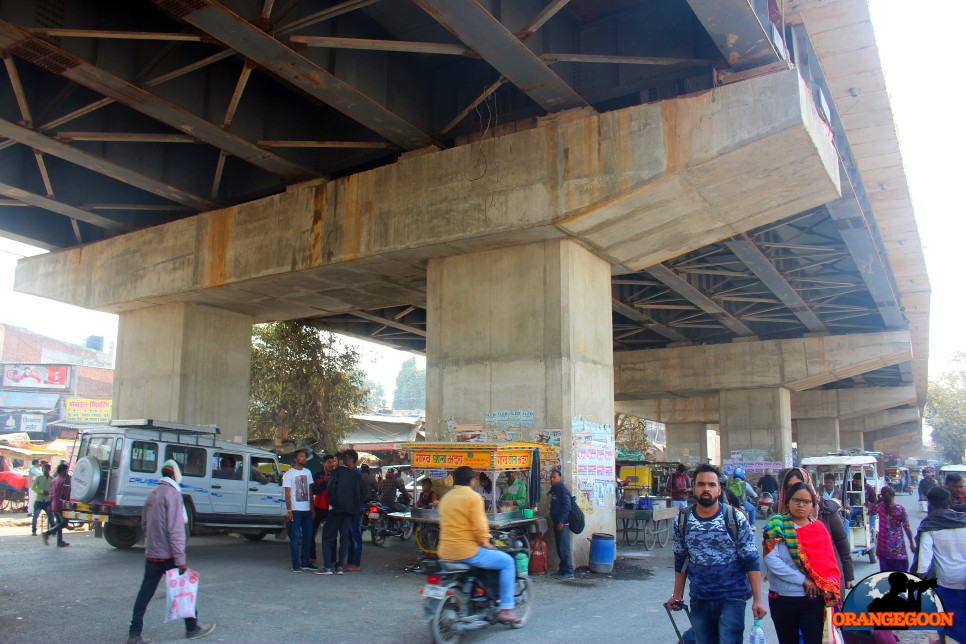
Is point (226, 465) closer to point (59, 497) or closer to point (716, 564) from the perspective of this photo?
point (59, 497)

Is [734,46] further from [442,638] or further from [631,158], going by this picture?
[442,638]

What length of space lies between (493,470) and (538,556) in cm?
187

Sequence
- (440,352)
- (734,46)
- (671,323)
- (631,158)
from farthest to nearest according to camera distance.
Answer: (671,323)
(440,352)
(631,158)
(734,46)

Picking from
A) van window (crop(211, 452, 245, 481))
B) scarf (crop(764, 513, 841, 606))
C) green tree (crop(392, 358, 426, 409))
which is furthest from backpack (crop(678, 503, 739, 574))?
green tree (crop(392, 358, 426, 409))

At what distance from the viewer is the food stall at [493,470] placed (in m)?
11.5

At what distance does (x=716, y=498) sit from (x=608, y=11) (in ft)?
32.5

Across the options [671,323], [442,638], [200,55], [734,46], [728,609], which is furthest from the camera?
[671,323]

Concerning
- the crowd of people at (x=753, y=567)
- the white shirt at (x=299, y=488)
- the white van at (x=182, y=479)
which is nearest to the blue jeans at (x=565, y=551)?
the white shirt at (x=299, y=488)

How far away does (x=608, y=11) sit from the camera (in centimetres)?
1274

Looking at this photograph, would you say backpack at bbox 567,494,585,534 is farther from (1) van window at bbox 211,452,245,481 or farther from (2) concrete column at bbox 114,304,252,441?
(2) concrete column at bbox 114,304,252,441

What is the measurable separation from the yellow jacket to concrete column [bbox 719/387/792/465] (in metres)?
26.6

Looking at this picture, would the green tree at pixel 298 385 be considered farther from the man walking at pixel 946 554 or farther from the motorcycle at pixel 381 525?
the man walking at pixel 946 554

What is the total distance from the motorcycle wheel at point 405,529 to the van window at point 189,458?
4613mm

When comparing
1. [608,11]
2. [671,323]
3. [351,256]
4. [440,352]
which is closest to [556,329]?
[440,352]
